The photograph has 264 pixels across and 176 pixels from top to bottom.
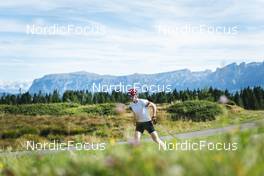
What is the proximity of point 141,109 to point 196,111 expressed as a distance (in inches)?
1313

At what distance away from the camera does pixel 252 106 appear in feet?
274

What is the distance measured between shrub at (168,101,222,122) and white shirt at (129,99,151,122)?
92.4ft

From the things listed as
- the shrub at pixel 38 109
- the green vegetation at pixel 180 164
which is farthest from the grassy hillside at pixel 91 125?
the green vegetation at pixel 180 164

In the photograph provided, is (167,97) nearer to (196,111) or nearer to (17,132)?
(196,111)

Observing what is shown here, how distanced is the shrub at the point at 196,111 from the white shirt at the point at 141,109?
28.2 m

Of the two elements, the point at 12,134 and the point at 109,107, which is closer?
the point at 12,134

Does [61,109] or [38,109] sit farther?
[38,109]

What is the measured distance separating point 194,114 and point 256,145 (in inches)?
1739

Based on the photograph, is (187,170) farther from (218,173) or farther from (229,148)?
(229,148)

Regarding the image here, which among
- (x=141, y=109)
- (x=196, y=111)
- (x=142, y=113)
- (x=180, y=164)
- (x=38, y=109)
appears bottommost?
(x=38, y=109)

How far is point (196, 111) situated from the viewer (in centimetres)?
4784

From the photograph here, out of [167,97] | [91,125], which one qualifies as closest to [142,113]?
[91,125]

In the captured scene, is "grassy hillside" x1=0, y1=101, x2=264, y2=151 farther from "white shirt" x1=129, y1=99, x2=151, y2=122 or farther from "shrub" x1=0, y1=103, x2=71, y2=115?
"white shirt" x1=129, y1=99, x2=151, y2=122

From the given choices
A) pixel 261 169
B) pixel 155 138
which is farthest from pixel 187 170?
pixel 155 138
